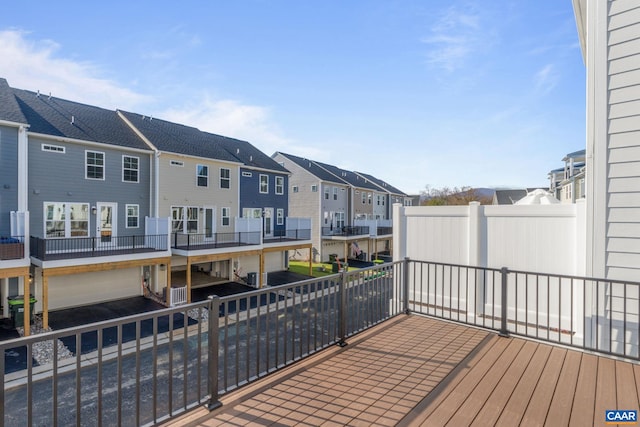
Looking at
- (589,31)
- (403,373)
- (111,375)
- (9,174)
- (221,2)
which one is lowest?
(111,375)

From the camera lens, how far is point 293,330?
3.46 metres

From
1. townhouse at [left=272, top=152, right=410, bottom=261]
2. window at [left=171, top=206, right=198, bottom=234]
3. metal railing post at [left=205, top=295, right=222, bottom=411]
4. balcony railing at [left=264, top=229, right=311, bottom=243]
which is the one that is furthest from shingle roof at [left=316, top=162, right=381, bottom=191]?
metal railing post at [left=205, top=295, right=222, bottom=411]

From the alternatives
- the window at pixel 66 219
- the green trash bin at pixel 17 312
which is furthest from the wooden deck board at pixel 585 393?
the window at pixel 66 219

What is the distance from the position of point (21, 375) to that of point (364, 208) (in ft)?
87.1

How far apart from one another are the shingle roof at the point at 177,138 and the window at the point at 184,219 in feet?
8.63

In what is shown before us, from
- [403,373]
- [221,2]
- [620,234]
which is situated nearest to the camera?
[403,373]

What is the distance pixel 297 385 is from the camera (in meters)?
3.15

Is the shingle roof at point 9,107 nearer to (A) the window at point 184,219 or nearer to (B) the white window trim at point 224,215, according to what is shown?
(A) the window at point 184,219

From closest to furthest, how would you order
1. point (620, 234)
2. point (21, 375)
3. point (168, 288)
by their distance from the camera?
point (620, 234), point (21, 375), point (168, 288)

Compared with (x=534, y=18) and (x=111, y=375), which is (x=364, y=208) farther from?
(x=111, y=375)

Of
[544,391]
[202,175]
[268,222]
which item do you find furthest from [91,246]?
[544,391]

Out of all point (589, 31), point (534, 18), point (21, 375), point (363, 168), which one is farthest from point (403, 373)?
point (363, 168)

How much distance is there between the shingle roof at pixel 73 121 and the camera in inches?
471

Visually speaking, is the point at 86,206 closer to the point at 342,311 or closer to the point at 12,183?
the point at 12,183
